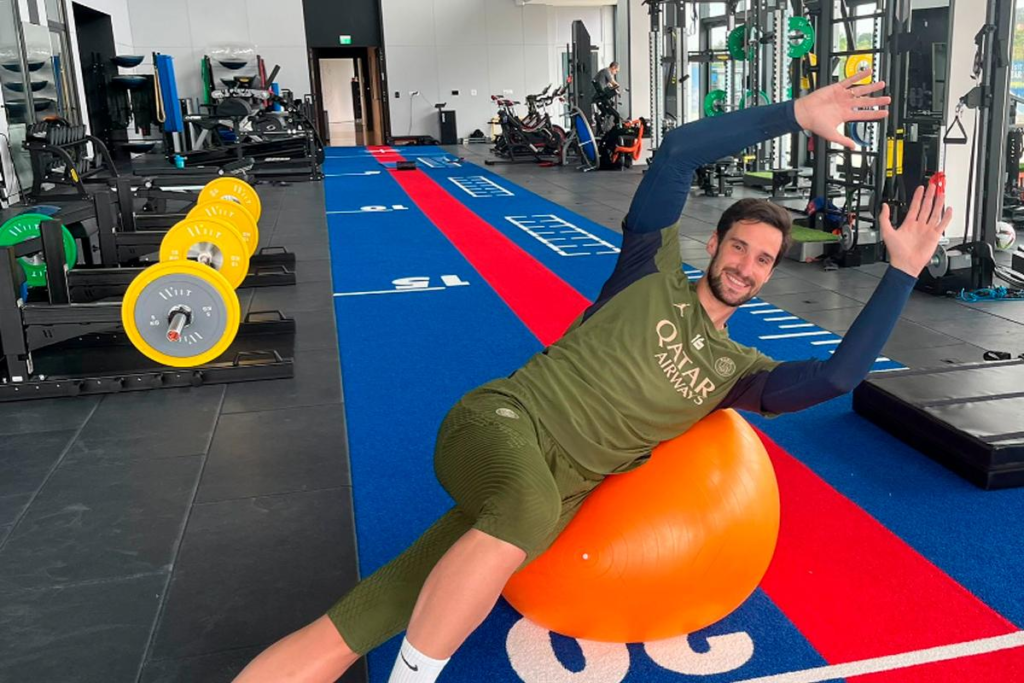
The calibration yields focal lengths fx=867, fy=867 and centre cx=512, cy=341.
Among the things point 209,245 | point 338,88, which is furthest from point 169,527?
point 338,88

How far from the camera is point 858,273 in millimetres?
5277

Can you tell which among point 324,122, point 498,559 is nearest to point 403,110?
point 324,122

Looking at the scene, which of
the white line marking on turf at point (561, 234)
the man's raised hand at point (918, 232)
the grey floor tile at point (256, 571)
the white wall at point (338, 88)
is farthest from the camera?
the white wall at point (338, 88)

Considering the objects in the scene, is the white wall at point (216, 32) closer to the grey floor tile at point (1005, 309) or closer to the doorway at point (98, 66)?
the doorway at point (98, 66)

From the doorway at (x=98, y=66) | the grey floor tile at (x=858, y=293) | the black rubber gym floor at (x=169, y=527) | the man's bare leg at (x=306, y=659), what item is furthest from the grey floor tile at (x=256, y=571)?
the doorway at (x=98, y=66)

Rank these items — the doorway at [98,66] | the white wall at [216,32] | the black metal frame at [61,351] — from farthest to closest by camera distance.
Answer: the white wall at [216,32] < the doorway at [98,66] < the black metal frame at [61,351]

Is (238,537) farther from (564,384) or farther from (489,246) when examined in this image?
(489,246)

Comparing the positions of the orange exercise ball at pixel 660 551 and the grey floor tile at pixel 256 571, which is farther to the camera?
the grey floor tile at pixel 256 571

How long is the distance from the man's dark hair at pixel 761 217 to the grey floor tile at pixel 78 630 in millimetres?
1516

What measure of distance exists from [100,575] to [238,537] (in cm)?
34

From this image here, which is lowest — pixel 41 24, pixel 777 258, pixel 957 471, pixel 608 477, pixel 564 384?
pixel 957 471

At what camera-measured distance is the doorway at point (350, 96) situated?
1730 centimetres

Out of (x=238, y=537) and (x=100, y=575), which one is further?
(x=238, y=537)

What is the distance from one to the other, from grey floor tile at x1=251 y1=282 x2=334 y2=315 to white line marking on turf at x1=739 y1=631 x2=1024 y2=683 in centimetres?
347
